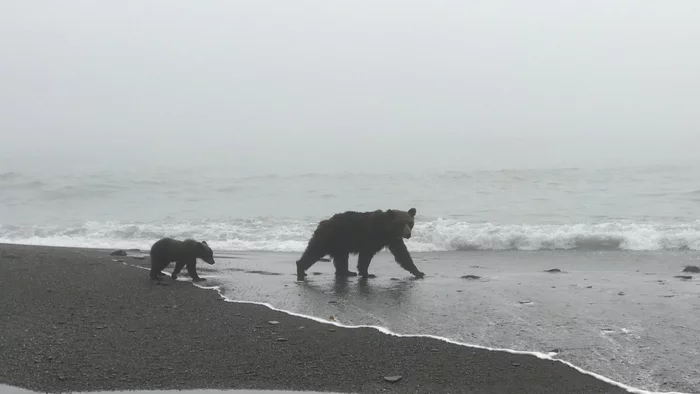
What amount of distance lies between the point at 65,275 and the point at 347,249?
14.8ft

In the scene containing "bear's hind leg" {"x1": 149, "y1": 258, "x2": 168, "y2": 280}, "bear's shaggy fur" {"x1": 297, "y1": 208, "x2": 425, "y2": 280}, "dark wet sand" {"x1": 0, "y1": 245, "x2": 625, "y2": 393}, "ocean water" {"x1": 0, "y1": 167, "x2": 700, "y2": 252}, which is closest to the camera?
"dark wet sand" {"x1": 0, "y1": 245, "x2": 625, "y2": 393}

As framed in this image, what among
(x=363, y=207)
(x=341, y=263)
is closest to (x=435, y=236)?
(x=341, y=263)

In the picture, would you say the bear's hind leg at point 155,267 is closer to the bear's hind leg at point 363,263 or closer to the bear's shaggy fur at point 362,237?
the bear's shaggy fur at point 362,237

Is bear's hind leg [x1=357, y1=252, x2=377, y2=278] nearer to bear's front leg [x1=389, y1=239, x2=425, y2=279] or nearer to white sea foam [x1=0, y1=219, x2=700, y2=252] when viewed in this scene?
bear's front leg [x1=389, y1=239, x2=425, y2=279]

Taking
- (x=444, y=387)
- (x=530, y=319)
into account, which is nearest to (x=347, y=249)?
(x=530, y=319)

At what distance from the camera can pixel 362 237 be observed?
10.5m

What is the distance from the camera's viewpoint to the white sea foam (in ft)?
50.1

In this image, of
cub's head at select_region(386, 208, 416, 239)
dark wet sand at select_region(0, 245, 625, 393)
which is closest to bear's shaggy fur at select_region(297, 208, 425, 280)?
cub's head at select_region(386, 208, 416, 239)

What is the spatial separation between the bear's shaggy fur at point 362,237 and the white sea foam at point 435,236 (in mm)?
5640

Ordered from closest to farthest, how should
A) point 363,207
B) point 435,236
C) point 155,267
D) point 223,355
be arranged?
1. point 223,355
2. point 155,267
3. point 435,236
4. point 363,207

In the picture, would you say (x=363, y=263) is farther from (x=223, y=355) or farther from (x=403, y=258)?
(x=223, y=355)

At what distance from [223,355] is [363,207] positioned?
915 inches

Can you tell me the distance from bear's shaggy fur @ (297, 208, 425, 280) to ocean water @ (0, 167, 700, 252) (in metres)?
5.70

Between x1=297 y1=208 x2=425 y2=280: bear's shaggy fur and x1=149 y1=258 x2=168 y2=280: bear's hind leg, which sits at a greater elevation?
x1=297 y1=208 x2=425 y2=280: bear's shaggy fur
